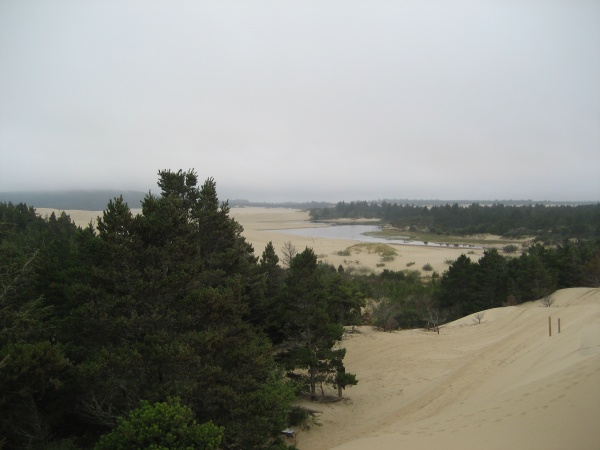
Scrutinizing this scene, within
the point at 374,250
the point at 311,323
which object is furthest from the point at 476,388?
the point at 374,250

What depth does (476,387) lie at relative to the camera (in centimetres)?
1170

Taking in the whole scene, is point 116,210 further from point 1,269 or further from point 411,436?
point 411,436

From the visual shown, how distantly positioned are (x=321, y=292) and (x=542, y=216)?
3047 inches

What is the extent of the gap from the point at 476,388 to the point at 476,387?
0.34ft

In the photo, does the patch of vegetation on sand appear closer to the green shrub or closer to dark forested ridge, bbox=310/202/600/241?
dark forested ridge, bbox=310/202/600/241

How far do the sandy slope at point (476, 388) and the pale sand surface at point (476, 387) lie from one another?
3 cm

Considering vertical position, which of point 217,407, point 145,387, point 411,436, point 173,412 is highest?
point 173,412

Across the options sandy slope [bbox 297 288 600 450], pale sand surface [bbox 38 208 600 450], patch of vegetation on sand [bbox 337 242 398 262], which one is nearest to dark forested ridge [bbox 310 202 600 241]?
patch of vegetation on sand [bbox 337 242 398 262]

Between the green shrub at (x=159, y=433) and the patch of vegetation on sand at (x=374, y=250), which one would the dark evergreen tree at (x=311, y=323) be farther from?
the patch of vegetation on sand at (x=374, y=250)

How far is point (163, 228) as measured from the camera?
8.28 meters

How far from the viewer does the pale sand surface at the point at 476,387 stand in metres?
7.18

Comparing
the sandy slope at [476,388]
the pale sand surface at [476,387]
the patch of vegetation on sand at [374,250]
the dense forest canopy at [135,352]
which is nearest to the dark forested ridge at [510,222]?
the patch of vegetation on sand at [374,250]

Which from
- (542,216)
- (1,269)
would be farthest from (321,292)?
(542,216)

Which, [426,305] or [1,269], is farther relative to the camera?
[426,305]
